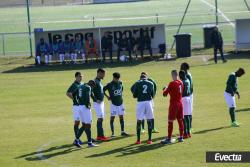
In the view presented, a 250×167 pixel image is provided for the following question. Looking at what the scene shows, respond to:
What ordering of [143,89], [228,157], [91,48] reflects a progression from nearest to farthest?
1. [228,157]
2. [143,89]
3. [91,48]

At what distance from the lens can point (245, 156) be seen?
17.6m

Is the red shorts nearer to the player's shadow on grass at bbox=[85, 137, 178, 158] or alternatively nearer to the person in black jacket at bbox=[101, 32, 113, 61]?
the player's shadow on grass at bbox=[85, 137, 178, 158]

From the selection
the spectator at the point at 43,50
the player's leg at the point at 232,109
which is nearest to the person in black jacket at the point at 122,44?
the spectator at the point at 43,50

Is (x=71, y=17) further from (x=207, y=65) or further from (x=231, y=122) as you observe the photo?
(x=231, y=122)

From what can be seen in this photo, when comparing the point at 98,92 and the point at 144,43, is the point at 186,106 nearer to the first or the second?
the point at 98,92

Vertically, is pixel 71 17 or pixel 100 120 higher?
pixel 71 17

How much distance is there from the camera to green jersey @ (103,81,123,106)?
70.8 feet

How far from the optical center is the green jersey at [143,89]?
2025cm

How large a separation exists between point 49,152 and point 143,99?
10.2ft

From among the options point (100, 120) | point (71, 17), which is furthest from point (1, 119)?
point (71, 17)

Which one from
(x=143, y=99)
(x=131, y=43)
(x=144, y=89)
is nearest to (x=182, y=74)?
(x=144, y=89)

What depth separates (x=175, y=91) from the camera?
19.8m

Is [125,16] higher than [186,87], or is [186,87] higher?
[125,16]

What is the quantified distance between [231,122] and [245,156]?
5.21 meters
